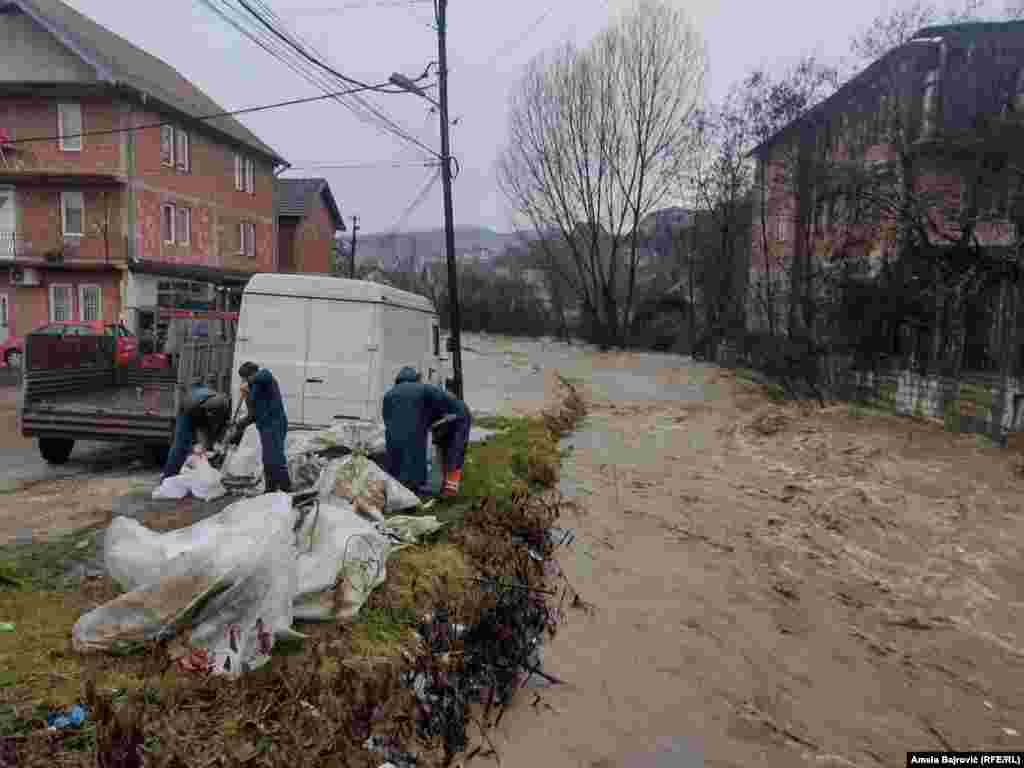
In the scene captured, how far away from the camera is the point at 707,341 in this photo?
41656mm

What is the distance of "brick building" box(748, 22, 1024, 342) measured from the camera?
53.6 feet

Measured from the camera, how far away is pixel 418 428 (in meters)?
7.47

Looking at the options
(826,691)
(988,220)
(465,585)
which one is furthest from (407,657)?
(988,220)

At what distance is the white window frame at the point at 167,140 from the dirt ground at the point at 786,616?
19915 mm

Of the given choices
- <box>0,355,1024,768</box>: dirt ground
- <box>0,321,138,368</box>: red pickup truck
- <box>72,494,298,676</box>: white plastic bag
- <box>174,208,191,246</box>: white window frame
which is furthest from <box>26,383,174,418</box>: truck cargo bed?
<box>174,208,191,246</box>: white window frame

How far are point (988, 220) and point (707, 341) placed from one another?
25.1 m

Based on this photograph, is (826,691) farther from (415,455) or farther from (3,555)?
(3,555)

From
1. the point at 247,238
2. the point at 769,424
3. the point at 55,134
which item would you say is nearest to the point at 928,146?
the point at 769,424

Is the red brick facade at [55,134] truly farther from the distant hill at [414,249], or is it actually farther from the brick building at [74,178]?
the distant hill at [414,249]

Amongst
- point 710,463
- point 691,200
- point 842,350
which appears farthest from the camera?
point 691,200

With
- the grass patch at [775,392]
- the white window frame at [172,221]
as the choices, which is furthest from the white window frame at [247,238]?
the grass patch at [775,392]

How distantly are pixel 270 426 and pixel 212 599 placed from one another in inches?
137

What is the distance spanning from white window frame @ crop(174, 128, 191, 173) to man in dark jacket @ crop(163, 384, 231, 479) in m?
22.5

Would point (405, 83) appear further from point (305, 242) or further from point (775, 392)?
point (305, 242)
